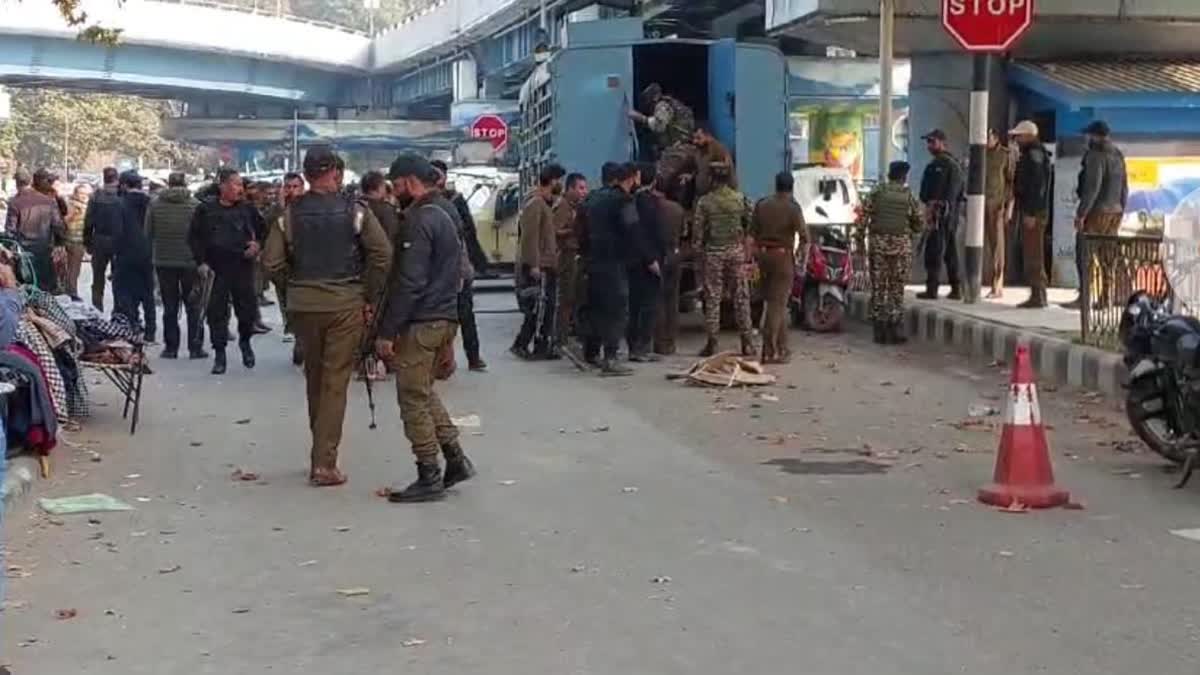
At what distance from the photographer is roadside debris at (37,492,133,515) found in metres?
Answer: 8.38

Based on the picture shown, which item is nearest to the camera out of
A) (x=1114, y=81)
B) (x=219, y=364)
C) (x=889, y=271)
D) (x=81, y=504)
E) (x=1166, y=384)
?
(x=81, y=504)

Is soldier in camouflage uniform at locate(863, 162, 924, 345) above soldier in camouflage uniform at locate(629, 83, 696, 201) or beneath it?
beneath

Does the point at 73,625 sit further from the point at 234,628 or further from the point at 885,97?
the point at 885,97

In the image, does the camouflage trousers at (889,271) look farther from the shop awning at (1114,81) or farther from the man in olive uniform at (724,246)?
the shop awning at (1114,81)

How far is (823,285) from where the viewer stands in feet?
56.7

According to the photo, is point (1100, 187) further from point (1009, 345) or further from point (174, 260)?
point (174, 260)

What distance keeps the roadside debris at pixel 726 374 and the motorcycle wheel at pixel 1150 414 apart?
3900mm

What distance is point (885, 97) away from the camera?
20078 millimetres

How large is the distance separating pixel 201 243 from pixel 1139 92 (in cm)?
1150

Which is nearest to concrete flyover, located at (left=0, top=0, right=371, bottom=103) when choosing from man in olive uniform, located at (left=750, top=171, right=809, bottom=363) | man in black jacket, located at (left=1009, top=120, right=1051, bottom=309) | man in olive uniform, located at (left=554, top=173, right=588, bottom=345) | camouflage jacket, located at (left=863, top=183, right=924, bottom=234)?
man in olive uniform, located at (left=554, top=173, right=588, bottom=345)

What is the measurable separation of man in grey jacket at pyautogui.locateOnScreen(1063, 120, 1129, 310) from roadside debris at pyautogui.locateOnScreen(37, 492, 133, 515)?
9.81 meters

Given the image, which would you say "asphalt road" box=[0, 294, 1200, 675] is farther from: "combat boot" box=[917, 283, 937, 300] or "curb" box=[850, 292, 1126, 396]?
"combat boot" box=[917, 283, 937, 300]

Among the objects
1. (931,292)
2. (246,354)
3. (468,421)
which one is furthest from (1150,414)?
(931,292)

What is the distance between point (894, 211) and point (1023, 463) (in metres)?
7.61
